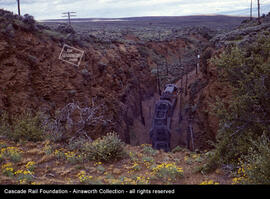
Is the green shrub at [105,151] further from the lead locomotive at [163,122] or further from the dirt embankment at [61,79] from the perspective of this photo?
the lead locomotive at [163,122]

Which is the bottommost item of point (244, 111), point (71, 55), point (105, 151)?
point (105, 151)

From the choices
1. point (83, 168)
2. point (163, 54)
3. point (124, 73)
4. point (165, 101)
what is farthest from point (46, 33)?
point (163, 54)

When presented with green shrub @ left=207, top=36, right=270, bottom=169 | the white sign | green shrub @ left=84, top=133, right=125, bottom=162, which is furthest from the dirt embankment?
green shrub @ left=207, top=36, right=270, bottom=169

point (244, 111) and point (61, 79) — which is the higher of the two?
point (61, 79)

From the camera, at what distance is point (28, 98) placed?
13.5 m

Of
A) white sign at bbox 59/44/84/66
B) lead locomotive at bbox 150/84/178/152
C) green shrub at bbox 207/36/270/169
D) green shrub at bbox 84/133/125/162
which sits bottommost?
lead locomotive at bbox 150/84/178/152

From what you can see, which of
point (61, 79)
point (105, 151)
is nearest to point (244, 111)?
point (105, 151)

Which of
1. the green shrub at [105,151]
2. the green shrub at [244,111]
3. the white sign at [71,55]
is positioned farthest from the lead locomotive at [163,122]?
the green shrub at [244,111]

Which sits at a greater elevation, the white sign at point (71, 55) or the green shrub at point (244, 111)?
the white sign at point (71, 55)

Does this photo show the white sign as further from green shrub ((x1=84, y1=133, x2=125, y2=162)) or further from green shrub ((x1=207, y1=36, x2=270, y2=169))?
green shrub ((x1=207, y1=36, x2=270, y2=169))

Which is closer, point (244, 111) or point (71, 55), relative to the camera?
point (244, 111)

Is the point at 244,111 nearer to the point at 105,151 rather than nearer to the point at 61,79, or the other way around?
the point at 105,151

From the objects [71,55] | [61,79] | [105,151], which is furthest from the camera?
[71,55]
